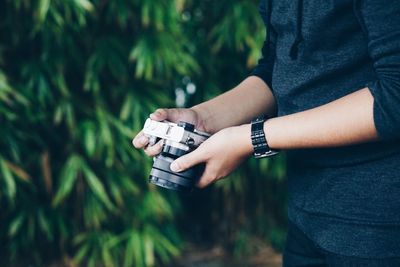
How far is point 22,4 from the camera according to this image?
2.20m

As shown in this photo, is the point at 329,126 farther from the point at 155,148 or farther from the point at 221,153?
the point at 155,148

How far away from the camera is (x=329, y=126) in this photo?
736mm

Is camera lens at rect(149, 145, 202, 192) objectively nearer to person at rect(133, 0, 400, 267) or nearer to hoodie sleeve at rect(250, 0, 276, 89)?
person at rect(133, 0, 400, 267)

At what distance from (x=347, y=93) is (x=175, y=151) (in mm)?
279

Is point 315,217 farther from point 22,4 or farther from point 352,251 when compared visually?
point 22,4

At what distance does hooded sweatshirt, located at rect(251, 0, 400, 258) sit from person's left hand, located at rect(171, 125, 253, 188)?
100 mm

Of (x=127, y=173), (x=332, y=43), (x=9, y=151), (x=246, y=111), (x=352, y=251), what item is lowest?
(x=127, y=173)

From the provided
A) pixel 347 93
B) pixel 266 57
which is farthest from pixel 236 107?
pixel 347 93

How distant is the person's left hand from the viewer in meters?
0.82

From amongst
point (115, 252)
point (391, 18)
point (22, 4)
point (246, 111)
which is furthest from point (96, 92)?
point (391, 18)

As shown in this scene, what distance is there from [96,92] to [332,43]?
1605mm

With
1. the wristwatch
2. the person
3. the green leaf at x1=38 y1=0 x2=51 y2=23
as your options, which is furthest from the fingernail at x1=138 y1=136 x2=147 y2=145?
the green leaf at x1=38 y1=0 x2=51 y2=23

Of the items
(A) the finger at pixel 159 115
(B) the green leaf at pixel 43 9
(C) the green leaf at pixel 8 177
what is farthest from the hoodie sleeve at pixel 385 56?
(C) the green leaf at pixel 8 177

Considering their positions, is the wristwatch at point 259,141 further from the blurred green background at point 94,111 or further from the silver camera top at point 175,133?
the blurred green background at point 94,111
